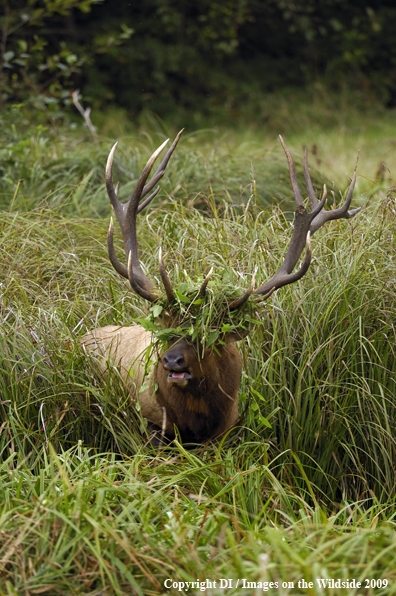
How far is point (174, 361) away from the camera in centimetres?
267

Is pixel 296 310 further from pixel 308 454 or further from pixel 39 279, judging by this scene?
pixel 39 279

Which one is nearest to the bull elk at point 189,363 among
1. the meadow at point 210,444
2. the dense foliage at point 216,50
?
the meadow at point 210,444

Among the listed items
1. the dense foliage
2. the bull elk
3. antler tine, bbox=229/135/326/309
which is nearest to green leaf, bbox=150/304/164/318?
the bull elk

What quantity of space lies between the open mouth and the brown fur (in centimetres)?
1

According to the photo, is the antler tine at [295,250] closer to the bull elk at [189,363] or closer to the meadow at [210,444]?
the bull elk at [189,363]

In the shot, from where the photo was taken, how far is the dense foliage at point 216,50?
12.2m

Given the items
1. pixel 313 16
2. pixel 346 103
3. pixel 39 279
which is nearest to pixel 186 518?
pixel 39 279

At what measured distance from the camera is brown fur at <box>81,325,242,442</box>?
281 cm

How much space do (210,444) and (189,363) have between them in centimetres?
51

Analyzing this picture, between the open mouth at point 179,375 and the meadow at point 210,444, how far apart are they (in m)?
0.31

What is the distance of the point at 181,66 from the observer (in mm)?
12891

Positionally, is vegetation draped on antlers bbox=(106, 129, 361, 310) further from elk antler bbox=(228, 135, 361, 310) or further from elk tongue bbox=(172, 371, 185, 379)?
elk tongue bbox=(172, 371, 185, 379)

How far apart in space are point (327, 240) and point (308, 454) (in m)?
1.24

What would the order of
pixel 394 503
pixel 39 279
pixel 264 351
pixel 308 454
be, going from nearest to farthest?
1. pixel 394 503
2. pixel 308 454
3. pixel 264 351
4. pixel 39 279
